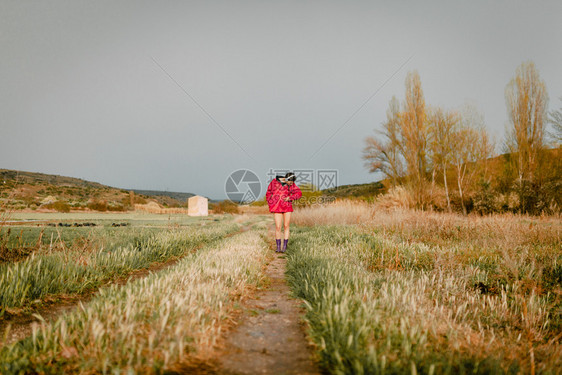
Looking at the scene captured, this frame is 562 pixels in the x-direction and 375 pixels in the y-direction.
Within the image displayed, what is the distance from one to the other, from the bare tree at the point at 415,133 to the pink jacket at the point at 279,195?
15.8 meters

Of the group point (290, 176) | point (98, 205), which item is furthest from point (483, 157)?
point (98, 205)

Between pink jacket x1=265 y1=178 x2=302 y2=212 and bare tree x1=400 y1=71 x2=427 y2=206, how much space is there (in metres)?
15.8

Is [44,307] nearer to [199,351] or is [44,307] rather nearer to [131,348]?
[131,348]

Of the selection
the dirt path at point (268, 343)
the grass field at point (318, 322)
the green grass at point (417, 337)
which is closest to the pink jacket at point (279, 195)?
the grass field at point (318, 322)

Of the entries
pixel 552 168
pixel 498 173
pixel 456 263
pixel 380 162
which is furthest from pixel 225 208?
pixel 456 263

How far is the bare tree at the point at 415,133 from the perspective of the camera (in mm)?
21578

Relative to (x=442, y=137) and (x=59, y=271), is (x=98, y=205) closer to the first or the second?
(x=59, y=271)

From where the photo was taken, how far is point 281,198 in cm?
846

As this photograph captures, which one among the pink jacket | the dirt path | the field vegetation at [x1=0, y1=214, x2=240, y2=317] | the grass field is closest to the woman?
the pink jacket

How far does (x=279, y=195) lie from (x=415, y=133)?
1830 cm

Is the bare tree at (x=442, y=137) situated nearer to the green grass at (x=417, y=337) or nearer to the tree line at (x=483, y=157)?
the tree line at (x=483, y=157)

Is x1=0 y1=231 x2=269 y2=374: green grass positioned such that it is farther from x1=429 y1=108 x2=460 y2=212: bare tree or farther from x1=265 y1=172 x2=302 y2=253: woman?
x1=429 y1=108 x2=460 y2=212: bare tree

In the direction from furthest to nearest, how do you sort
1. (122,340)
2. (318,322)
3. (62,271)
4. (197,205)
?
1. (197,205)
2. (62,271)
3. (318,322)
4. (122,340)

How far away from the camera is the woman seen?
8438mm
